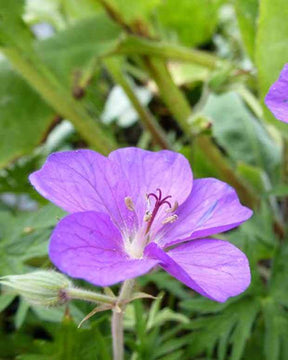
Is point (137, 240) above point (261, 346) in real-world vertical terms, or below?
above

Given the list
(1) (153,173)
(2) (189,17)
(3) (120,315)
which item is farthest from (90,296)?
(2) (189,17)

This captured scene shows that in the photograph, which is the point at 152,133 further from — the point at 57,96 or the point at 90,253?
the point at 90,253

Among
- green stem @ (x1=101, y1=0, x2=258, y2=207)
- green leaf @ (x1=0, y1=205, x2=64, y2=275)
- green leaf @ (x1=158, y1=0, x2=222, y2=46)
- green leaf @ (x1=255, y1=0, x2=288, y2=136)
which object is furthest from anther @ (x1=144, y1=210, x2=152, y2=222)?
green leaf @ (x1=158, y1=0, x2=222, y2=46)

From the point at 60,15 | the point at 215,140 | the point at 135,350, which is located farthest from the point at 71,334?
the point at 60,15

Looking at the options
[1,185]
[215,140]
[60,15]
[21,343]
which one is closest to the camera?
[21,343]

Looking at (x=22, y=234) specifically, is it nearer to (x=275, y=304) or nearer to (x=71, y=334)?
(x=71, y=334)

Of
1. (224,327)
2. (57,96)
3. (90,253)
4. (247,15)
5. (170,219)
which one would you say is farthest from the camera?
(57,96)
